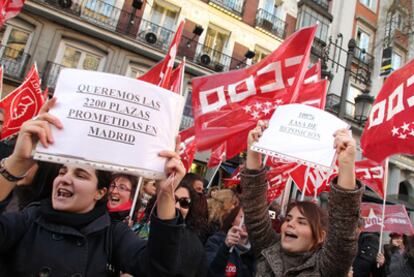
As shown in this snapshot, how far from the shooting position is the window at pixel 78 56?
14.1 meters

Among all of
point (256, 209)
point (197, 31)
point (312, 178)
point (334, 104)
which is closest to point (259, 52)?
point (197, 31)

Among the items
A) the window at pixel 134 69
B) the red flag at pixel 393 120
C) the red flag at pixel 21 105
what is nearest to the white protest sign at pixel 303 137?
the red flag at pixel 393 120

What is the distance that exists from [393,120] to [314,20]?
17.7 meters

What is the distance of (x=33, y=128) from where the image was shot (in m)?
1.52

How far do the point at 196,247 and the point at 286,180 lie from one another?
4274mm

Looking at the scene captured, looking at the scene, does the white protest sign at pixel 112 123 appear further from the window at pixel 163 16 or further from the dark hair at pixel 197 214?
the window at pixel 163 16

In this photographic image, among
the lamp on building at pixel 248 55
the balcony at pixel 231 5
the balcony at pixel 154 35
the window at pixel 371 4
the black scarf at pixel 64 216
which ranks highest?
the window at pixel 371 4

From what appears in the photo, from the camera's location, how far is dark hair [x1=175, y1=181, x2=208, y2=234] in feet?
9.47

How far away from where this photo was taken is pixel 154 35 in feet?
49.7

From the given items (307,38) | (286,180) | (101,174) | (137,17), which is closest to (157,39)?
(137,17)

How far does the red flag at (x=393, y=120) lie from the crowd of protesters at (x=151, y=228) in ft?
4.52

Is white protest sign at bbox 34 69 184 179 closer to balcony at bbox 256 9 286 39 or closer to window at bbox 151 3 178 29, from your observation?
window at bbox 151 3 178 29

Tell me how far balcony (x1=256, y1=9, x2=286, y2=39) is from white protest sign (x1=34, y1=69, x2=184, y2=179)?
16978 mm

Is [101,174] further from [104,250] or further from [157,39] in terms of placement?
[157,39]
